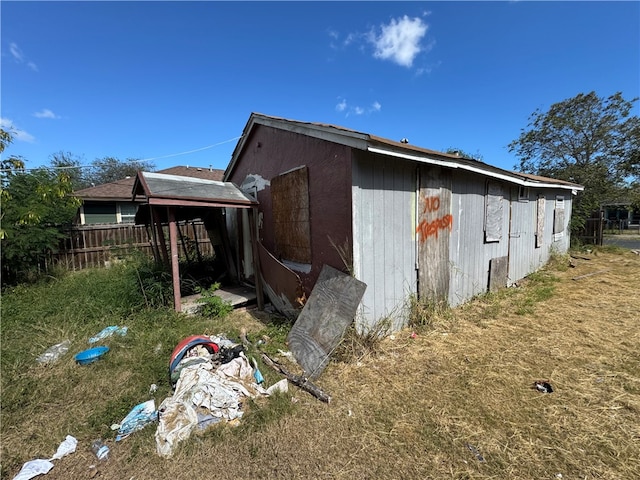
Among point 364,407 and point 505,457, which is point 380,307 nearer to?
point 364,407

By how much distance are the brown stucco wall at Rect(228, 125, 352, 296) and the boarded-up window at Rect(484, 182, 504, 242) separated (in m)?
3.74

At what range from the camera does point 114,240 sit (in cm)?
1010

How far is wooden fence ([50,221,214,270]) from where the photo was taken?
891 cm

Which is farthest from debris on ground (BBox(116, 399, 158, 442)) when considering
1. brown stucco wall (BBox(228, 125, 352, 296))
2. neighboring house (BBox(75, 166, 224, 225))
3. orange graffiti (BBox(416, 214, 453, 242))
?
neighboring house (BBox(75, 166, 224, 225))

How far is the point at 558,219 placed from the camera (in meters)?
9.20

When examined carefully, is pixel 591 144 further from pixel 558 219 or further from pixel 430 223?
pixel 430 223

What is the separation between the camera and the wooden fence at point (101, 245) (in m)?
8.91

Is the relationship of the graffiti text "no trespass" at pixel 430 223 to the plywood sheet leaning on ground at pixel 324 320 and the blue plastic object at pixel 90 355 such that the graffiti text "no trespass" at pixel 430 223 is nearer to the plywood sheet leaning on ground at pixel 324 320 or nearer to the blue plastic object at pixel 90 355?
the plywood sheet leaning on ground at pixel 324 320

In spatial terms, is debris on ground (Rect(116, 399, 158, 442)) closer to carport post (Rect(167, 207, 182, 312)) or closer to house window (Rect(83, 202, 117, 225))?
carport post (Rect(167, 207, 182, 312))

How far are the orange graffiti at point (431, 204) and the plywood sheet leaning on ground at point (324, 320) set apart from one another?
1.93 meters

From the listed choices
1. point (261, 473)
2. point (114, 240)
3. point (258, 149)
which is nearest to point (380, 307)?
point (261, 473)

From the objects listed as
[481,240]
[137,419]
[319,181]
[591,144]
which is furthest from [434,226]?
[591,144]

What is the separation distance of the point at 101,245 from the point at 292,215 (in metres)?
8.68

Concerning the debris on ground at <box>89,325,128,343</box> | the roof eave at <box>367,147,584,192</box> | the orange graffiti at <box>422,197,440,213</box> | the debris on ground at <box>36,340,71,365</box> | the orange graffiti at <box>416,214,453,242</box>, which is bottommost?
the debris on ground at <box>36,340,71,365</box>
